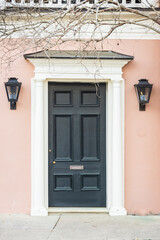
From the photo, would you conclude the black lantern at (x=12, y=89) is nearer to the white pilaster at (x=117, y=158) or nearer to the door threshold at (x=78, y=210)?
the white pilaster at (x=117, y=158)

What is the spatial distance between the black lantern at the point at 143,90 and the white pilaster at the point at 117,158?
363mm

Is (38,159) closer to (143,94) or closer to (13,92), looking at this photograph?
(13,92)

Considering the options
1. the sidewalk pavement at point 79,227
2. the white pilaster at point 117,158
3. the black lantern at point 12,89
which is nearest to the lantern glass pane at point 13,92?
the black lantern at point 12,89

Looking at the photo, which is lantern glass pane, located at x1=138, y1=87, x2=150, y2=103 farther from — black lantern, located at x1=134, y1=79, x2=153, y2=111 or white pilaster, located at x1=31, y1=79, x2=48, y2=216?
white pilaster, located at x1=31, y1=79, x2=48, y2=216

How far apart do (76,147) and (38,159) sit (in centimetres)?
79

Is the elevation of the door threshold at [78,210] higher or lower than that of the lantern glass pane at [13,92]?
lower

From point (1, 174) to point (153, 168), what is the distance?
9.53ft

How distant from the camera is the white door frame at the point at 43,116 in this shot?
727 cm

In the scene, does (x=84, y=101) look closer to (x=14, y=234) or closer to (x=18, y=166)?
(x=18, y=166)

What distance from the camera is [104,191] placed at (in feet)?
24.9

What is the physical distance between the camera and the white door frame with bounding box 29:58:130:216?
727cm

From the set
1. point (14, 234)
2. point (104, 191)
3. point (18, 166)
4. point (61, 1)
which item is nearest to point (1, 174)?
point (18, 166)

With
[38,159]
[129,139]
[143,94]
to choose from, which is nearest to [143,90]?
[143,94]

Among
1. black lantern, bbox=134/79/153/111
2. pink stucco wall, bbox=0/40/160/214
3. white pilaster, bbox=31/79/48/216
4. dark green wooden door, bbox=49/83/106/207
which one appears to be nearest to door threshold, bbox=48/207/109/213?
dark green wooden door, bbox=49/83/106/207
